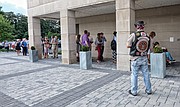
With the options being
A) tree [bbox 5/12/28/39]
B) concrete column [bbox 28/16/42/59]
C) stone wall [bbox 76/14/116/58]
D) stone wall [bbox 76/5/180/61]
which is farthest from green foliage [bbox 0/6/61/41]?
stone wall [bbox 76/5/180/61]

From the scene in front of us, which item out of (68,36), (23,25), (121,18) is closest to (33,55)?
(68,36)

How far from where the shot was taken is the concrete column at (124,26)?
24.0 ft

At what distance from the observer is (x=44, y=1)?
11.2 meters

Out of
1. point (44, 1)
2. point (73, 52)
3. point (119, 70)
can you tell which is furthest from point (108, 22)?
Answer: point (119, 70)

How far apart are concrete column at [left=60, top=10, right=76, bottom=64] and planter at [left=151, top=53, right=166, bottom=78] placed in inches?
198

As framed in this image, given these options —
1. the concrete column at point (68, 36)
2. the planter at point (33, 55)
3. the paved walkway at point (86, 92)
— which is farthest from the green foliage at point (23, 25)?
the paved walkway at point (86, 92)

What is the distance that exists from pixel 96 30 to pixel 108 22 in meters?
1.13

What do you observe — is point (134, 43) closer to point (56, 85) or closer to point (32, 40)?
point (56, 85)

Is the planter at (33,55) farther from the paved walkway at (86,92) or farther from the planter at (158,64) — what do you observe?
the planter at (158,64)

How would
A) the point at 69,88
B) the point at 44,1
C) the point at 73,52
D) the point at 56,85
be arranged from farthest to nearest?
the point at 44,1 → the point at 73,52 → the point at 56,85 → the point at 69,88

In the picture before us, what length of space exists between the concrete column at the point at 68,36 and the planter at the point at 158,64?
5.04 metres

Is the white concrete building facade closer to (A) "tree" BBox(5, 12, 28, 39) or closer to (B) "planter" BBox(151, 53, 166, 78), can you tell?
(B) "planter" BBox(151, 53, 166, 78)

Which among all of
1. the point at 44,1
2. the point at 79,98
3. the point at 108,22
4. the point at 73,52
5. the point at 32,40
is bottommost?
the point at 79,98

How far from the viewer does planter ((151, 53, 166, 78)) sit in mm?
6054
